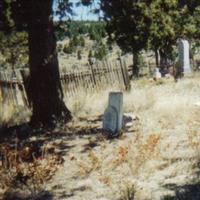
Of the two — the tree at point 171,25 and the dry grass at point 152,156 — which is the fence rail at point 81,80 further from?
the tree at point 171,25

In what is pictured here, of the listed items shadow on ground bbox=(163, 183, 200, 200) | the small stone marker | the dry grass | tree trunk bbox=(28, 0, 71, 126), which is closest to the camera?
shadow on ground bbox=(163, 183, 200, 200)

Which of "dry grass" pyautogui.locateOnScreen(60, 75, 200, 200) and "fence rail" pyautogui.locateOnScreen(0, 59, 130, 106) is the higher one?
"fence rail" pyautogui.locateOnScreen(0, 59, 130, 106)

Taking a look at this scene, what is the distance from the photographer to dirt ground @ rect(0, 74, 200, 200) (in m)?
6.78

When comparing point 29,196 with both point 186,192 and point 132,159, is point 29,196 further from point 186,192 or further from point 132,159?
point 186,192

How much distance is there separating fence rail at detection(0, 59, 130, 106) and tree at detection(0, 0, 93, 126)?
509 cm

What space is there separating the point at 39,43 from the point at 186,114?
4.02 meters

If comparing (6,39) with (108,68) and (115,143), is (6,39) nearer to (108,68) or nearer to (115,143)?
(108,68)

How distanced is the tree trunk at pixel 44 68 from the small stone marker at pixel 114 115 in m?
2.03

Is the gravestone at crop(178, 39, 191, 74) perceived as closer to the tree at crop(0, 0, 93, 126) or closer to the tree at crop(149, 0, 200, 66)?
the tree at crop(149, 0, 200, 66)

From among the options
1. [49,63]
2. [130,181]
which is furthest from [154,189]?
[49,63]

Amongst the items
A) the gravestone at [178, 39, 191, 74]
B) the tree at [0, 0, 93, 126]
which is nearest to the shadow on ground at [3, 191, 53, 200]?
the tree at [0, 0, 93, 126]

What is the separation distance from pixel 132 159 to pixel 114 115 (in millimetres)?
2644

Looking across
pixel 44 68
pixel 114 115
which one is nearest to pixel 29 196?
pixel 114 115

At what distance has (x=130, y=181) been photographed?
274 inches
